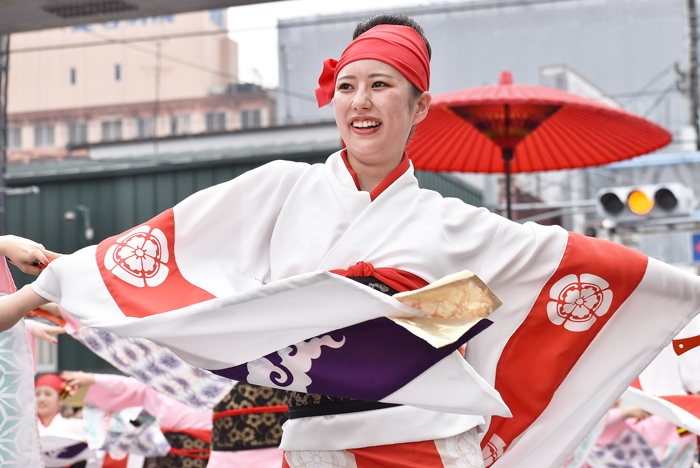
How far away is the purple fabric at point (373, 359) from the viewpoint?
1.49 m

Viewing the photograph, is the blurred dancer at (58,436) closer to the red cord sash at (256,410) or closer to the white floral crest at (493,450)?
the red cord sash at (256,410)

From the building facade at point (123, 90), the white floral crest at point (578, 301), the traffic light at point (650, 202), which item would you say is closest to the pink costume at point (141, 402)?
the white floral crest at point (578, 301)

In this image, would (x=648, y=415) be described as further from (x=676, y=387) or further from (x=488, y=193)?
(x=488, y=193)

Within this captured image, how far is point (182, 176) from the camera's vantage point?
9242 mm

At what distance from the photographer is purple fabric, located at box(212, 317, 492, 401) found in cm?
149

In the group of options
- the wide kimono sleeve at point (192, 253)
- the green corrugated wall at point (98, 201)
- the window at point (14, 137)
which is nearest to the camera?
the wide kimono sleeve at point (192, 253)

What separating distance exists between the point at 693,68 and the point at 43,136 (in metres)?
20.5

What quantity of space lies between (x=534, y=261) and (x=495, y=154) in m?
3.15

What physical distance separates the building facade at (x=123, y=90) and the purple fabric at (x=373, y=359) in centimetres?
2102

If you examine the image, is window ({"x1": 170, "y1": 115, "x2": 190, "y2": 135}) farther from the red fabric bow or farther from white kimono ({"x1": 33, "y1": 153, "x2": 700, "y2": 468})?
the red fabric bow

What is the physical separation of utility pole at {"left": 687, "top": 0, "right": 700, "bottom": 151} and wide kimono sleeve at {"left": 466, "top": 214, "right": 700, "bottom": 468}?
8.39m

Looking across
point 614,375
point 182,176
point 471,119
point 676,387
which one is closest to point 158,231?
point 614,375

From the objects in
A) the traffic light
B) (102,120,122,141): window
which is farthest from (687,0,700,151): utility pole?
(102,120,122,141): window

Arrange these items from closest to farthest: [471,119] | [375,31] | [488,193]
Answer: [375,31]
[471,119]
[488,193]
